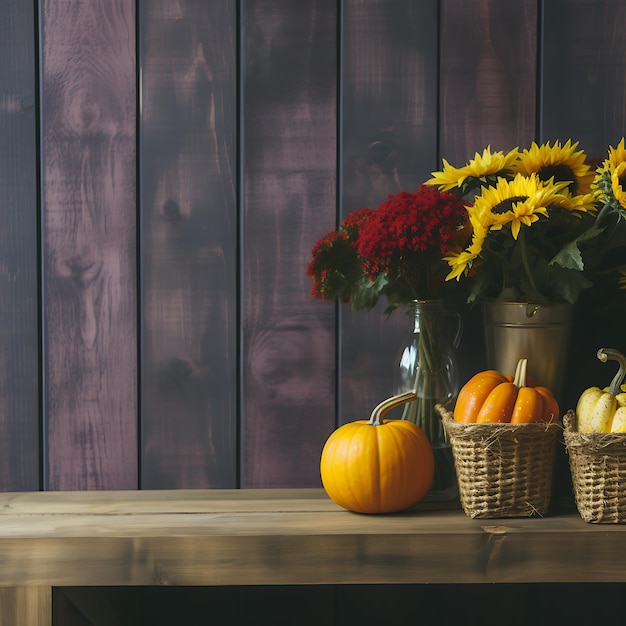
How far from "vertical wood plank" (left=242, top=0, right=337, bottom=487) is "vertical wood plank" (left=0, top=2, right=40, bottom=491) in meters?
0.36

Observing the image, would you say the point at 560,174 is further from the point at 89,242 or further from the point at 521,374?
the point at 89,242

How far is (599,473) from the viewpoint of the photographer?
36.6 inches

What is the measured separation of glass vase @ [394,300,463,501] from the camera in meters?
1.07

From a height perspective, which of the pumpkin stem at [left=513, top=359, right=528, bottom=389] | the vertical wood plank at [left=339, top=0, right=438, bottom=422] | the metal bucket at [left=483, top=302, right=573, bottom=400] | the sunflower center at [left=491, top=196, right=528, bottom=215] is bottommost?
the pumpkin stem at [left=513, top=359, right=528, bottom=389]

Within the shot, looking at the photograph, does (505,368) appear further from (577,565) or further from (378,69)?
(378,69)

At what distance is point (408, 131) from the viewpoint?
3.94 ft

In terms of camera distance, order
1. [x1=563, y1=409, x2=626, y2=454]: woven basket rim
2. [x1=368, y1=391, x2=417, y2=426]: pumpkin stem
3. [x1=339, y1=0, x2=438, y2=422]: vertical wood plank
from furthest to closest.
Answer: [x1=339, y1=0, x2=438, y2=422]: vertical wood plank < [x1=368, y1=391, x2=417, y2=426]: pumpkin stem < [x1=563, y1=409, x2=626, y2=454]: woven basket rim

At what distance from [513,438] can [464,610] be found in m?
0.46

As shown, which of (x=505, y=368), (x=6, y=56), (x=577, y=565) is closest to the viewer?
(x=577, y=565)

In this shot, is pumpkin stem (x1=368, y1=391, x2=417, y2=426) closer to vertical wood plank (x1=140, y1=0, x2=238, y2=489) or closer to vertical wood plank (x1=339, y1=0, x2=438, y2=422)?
vertical wood plank (x1=339, y1=0, x2=438, y2=422)

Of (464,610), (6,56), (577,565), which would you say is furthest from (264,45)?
(464,610)

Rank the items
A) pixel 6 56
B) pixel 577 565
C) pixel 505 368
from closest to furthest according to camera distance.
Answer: pixel 577 565 < pixel 505 368 < pixel 6 56

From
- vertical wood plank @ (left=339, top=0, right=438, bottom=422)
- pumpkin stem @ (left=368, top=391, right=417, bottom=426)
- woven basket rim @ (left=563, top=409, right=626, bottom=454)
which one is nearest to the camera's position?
woven basket rim @ (left=563, top=409, right=626, bottom=454)

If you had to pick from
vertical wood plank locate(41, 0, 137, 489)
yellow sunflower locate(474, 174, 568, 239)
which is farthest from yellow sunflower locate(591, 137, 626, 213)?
vertical wood plank locate(41, 0, 137, 489)
